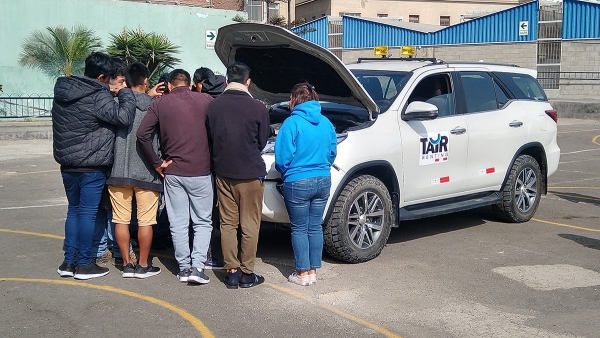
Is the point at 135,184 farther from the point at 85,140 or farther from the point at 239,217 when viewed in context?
the point at 239,217

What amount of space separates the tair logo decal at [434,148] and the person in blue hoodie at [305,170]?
1532mm

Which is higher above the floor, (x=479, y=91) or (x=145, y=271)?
(x=479, y=91)

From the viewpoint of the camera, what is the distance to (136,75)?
6527 millimetres

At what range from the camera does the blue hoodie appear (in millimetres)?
6133

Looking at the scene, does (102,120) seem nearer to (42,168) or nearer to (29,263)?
(29,263)

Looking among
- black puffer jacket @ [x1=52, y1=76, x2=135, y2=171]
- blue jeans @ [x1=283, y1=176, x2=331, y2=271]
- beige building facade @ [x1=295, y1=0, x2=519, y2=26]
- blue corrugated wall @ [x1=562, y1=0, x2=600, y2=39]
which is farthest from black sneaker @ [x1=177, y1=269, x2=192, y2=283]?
beige building facade @ [x1=295, y1=0, x2=519, y2=26]

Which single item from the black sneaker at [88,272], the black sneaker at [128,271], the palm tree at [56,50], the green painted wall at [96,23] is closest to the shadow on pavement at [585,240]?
the black sneaker at [128,271]

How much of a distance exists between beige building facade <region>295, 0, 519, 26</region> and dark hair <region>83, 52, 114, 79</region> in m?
41.2

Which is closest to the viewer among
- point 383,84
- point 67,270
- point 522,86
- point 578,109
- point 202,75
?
point 67,270

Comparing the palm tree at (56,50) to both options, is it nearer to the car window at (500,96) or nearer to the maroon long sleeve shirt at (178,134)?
the car window at (500,96)

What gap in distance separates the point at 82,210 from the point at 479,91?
473 centimetres

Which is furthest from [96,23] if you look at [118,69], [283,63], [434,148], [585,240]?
[585,240]

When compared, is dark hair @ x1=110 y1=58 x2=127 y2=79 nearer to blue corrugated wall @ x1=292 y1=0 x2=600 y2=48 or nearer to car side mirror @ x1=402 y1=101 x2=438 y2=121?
car side mirror @ x1=402 y1=101 x2=438 y2=121

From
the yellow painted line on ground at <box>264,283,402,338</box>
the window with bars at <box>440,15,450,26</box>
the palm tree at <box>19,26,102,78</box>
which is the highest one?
the window with bars at <box>440,15,450,26</box>
